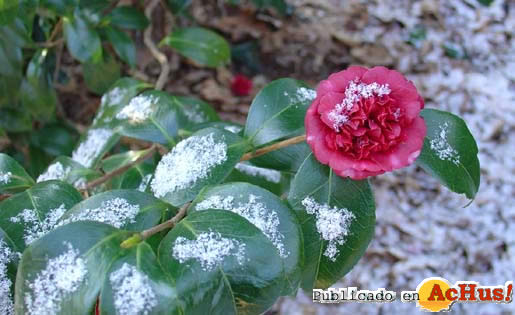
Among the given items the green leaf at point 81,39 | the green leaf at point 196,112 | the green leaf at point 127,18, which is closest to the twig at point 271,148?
the green leaf at point 196,112

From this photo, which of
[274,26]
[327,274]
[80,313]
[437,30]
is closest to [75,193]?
[80,313]

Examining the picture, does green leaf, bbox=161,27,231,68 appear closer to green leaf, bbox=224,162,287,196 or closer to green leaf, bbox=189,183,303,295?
green leaf, bbox=224,162,287,196

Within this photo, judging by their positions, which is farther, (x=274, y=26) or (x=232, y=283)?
(x=274, y=26)

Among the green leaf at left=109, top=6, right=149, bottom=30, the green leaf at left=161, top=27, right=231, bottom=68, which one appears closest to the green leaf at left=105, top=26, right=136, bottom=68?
the green leaf at left=109, top=6, right=149, bottom=30

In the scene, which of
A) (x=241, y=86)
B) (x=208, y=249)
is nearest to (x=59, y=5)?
(x=208, y=249)

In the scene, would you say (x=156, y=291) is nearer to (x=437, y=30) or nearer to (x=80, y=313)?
(x=80, y=313)

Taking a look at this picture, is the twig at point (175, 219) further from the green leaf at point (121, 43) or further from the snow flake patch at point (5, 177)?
the green leaf at point (121, 43)
